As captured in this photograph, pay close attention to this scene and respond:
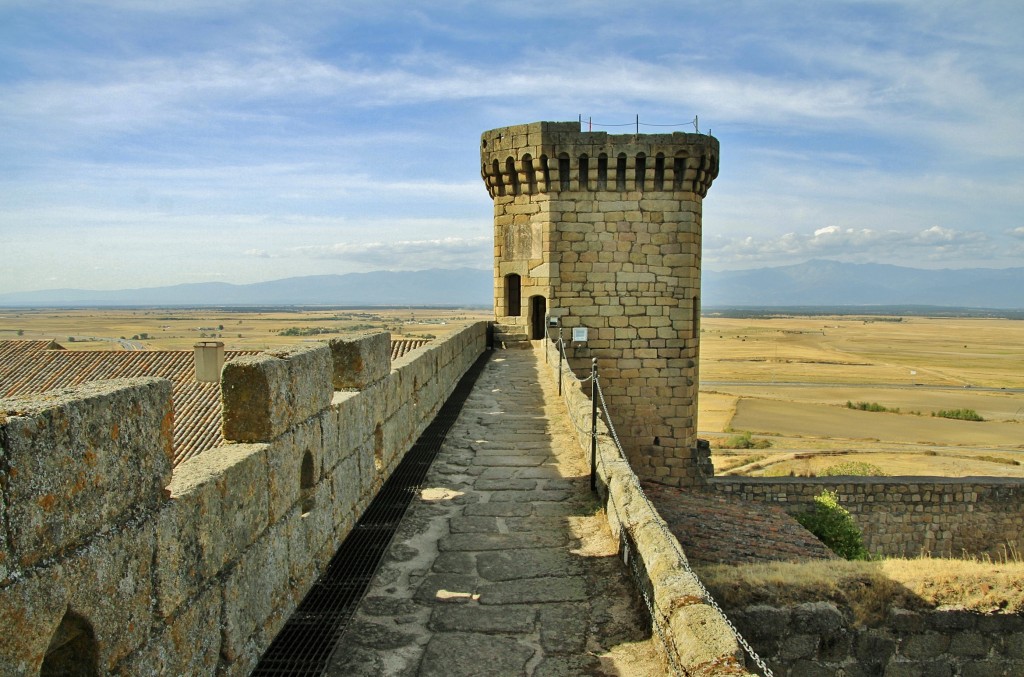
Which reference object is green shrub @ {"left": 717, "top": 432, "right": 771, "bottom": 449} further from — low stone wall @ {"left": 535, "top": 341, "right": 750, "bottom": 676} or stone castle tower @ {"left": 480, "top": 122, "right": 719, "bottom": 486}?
low stone wall @ {"left": 535, "top": 341, "right": 750, "bottom": 676}

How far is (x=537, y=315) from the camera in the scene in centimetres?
1597

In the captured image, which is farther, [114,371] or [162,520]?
[114,371]

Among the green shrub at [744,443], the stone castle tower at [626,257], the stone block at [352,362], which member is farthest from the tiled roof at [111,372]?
the green shrub at [744,443]

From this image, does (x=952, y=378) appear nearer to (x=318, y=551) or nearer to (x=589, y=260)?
(x=589, y=260)

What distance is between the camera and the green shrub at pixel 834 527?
15.0 meters

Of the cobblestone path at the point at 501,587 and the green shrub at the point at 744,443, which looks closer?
the cobblestone path at the point at 501,587

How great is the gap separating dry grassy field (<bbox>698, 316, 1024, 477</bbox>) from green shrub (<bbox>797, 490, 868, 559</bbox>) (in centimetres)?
780

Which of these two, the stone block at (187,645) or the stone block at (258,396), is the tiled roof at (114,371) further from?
the stone block at (187,645)

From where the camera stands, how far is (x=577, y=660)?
11.7ft

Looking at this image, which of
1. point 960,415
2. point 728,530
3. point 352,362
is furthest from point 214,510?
point 960,415

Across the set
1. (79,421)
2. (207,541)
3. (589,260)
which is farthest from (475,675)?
(589,260)

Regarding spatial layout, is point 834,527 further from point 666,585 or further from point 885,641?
point 666,585

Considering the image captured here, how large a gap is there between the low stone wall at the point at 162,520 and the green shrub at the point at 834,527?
1282 cm

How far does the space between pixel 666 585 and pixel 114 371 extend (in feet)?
67.5
